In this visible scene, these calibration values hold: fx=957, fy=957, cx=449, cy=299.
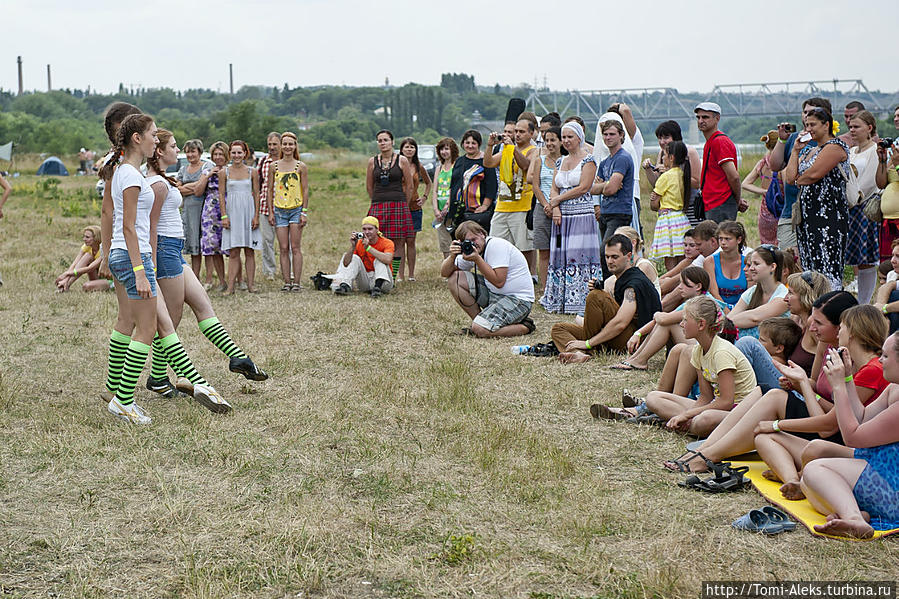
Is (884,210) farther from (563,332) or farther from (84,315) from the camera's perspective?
(84,315)

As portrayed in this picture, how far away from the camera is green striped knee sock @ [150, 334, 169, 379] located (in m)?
6.48

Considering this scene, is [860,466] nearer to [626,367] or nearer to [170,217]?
[626,367]

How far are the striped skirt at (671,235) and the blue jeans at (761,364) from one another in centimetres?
360

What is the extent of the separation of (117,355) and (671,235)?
521 centimetres

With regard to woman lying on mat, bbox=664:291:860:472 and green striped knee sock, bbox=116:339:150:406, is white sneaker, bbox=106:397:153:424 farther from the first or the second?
woman lying on mat, bbox=664:291:860:472

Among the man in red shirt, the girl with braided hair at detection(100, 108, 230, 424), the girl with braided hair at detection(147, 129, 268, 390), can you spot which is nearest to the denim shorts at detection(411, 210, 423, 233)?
the man in red shirt

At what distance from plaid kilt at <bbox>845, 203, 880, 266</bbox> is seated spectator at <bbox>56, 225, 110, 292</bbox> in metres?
8.49

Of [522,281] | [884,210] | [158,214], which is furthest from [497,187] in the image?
[158,214]

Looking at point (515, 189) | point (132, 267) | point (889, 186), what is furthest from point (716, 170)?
point (132, 267)

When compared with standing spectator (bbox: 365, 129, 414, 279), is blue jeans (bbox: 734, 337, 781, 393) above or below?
below

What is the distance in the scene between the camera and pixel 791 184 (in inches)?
325

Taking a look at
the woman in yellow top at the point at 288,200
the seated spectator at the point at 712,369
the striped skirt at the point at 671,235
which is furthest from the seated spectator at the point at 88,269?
the seated spectator at the point at 712,369

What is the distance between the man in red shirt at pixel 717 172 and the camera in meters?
8.64

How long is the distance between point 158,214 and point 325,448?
1841 mm
